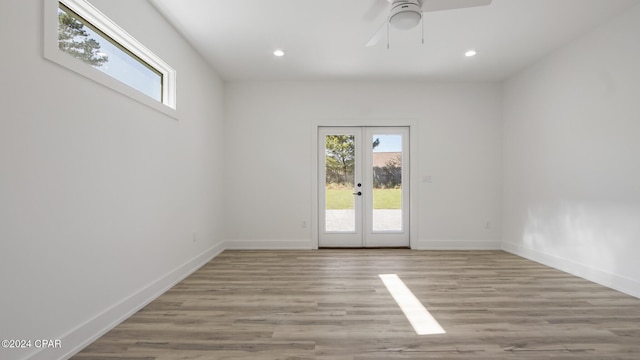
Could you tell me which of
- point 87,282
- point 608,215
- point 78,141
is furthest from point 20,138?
point 608,215

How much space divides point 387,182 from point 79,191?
4114 millimetres

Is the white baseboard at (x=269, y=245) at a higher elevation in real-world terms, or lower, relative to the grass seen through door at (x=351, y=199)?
lower

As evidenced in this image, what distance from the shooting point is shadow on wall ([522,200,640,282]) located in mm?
2912


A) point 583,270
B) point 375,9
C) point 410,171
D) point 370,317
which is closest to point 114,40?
point 375,9

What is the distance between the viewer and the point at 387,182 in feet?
16.2

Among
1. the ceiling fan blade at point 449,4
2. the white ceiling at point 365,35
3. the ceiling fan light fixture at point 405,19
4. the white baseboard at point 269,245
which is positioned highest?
the white ceiling at point 365,35

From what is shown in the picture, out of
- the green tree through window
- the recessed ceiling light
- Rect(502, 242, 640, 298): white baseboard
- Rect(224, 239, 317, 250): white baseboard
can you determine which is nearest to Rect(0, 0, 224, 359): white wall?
the green tree through window

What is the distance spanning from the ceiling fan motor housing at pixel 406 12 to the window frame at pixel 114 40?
2.26 m

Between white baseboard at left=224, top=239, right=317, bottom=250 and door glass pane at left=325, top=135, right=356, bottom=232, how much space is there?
1.53ft

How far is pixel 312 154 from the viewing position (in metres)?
4.86

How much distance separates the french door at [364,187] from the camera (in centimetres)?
493

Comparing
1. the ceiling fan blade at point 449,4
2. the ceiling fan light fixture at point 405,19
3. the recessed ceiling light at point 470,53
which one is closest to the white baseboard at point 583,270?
the recessed ceiling light at point 470,53

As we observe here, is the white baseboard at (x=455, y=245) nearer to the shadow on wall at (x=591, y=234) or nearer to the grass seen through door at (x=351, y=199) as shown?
the shadow on wall at (x=591, y=234)

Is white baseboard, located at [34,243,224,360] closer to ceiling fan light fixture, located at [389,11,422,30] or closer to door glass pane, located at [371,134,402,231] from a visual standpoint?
door glass pane, located at [371,134,402,231]
